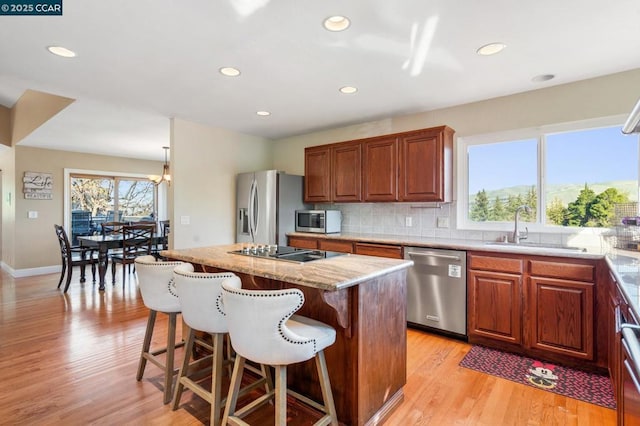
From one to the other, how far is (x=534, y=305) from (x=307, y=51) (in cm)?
271

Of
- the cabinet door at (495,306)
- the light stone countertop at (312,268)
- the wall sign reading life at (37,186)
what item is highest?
the wall sign reading life at (37,186)

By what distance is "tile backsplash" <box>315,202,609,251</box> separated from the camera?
2.87 metres

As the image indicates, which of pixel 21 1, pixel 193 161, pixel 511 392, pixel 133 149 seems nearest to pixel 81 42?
pixel 21 1

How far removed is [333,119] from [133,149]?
176 inches

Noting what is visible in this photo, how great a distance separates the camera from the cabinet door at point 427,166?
332 cm

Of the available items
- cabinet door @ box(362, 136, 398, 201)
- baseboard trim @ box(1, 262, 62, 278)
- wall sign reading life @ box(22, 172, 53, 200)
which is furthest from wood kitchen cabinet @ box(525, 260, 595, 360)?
wall sign reading life @ box(22, 172, 53, 200)

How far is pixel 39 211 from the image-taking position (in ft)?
19.9

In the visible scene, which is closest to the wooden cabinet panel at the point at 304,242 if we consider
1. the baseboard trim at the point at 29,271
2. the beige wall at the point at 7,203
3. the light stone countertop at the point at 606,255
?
the light stone countertop at the point at 606,255

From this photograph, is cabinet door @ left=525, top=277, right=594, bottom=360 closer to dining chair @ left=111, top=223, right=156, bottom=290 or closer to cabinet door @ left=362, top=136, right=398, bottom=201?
cabinet door @ left=362, top=136, right=398, bottom=201

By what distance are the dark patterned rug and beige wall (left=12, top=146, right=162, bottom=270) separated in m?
7.37

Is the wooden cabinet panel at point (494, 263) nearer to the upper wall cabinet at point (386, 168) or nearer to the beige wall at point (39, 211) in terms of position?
the upper wall cabinet at point (386, 168)

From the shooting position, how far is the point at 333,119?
4164 mm

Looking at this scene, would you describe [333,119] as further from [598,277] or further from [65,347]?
[65,347]

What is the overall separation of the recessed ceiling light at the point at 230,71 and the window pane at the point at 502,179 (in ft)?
8.43
